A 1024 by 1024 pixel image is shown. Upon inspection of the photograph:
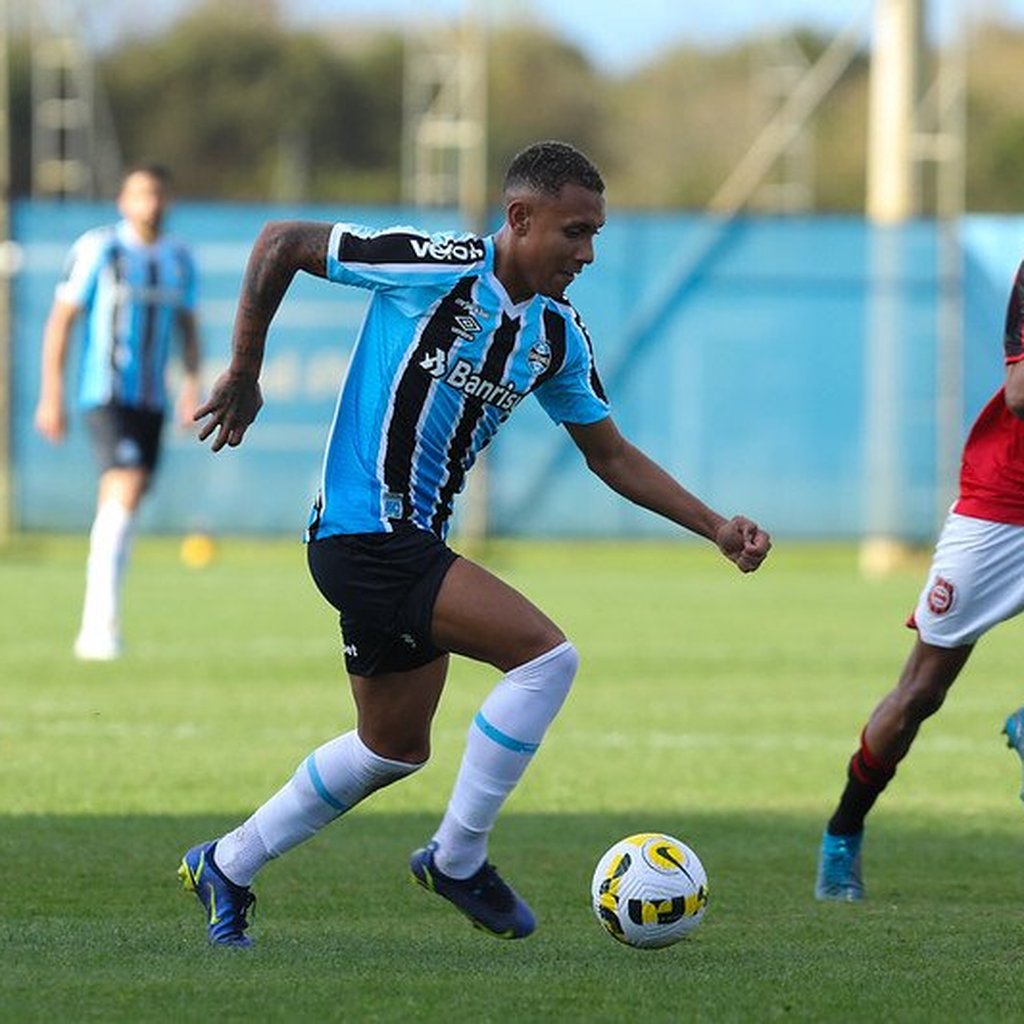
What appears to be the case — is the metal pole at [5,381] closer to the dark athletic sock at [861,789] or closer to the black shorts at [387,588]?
the dark athletic sock at [861,789]

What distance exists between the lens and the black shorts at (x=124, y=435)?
46.4ft

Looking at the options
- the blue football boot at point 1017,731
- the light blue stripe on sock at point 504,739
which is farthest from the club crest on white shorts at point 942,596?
the light blue stripe on sock at point 504,739

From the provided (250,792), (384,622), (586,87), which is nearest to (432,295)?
(384,622)

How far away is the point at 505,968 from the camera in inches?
238

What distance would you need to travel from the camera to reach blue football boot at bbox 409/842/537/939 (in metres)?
6.52

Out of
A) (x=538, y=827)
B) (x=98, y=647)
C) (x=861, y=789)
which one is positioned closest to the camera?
(x=861, y=789)

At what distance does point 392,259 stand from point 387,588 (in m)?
0.79

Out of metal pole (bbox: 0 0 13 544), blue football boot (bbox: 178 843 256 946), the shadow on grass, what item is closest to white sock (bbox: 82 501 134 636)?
the shadow on grass

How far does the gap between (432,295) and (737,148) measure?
58.4 metres

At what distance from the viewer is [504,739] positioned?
6367mm

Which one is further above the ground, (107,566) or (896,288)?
(896,288)

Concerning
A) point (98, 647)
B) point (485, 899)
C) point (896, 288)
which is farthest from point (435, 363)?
point (896, 288)

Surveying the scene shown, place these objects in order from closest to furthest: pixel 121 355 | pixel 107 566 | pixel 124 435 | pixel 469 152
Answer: pixel 107 566
pixel 124 435
pixel 121 355
pixel 469 152

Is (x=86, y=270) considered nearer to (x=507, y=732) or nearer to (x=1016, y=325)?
(x=1016, y=325)
